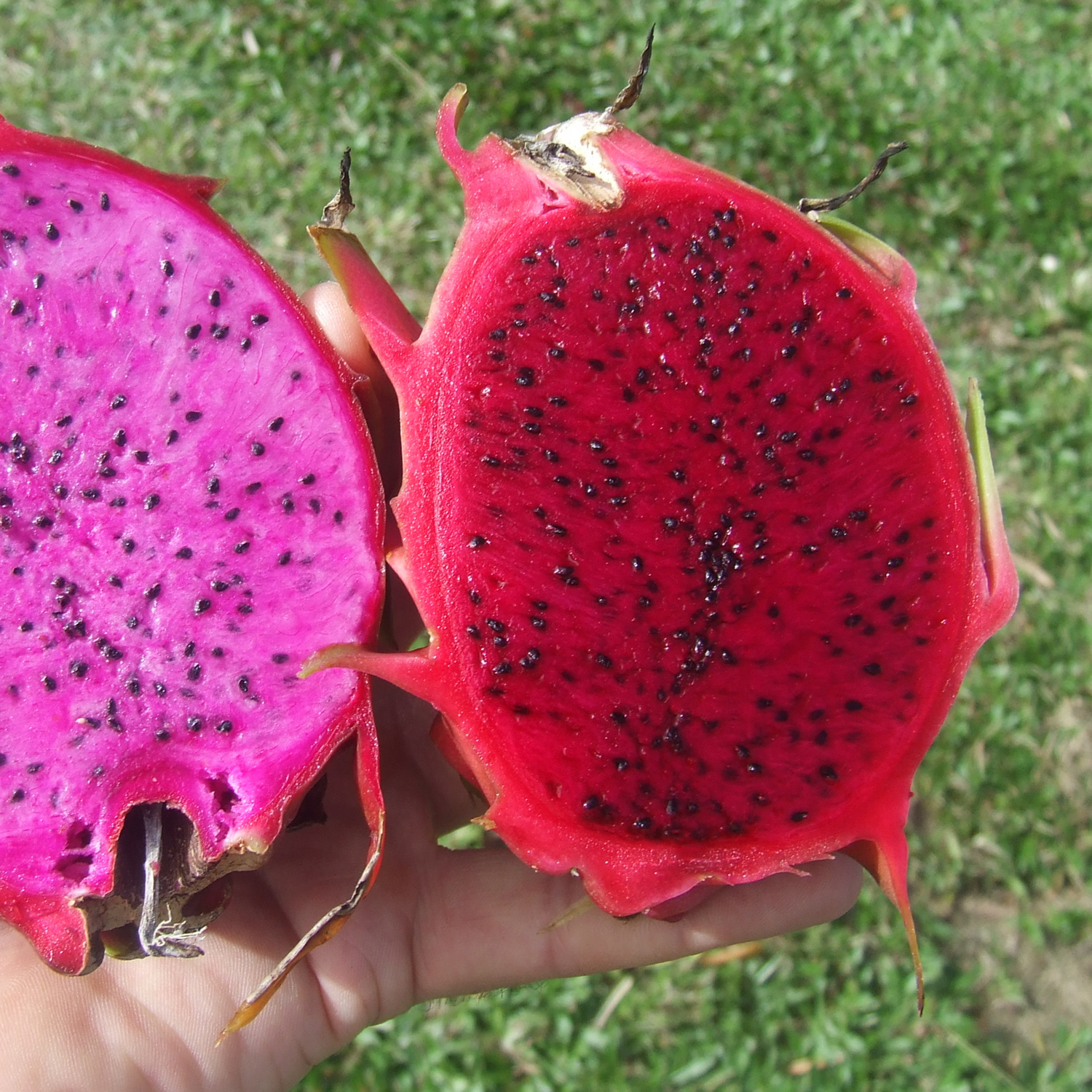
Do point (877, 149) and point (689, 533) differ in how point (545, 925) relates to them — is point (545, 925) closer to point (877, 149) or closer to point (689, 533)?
point (689, 533)

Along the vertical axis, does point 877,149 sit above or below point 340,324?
below

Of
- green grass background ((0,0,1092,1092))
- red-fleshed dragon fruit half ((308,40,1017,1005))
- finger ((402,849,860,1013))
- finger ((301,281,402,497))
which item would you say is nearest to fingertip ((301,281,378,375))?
finger ((301,281,402,497))

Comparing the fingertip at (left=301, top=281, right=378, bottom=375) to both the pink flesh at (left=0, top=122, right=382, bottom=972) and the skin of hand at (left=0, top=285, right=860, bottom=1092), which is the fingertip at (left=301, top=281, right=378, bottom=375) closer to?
the skin of hand at (left=0, top=285, right=860, bottom=1092)

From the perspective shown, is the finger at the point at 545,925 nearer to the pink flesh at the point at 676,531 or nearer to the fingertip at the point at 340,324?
the pink flesh at the point at 676,531

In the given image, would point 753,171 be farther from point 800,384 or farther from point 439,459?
point 439,459

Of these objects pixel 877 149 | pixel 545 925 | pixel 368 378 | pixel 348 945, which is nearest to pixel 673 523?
pixel 368 378

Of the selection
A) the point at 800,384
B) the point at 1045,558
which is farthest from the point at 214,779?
the point at 1045,558
